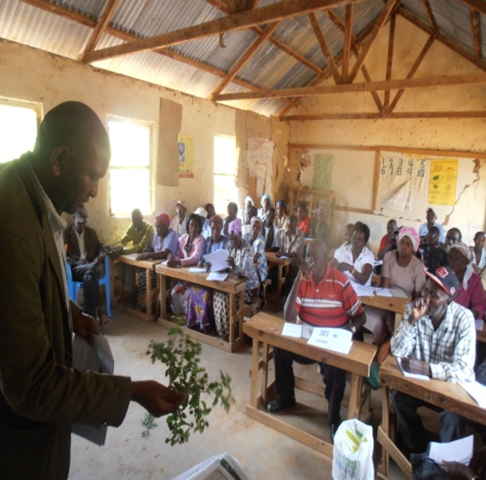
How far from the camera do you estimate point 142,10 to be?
14.2ft

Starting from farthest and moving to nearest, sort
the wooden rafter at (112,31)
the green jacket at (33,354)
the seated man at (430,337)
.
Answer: the wooden rafter at (112,31) < the seated man at (430,337) < the green jacket at (33,354)

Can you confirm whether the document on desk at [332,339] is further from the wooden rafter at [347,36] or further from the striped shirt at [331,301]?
the wooden rafter at [347,36]

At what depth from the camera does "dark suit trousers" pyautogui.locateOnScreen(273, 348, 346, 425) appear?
2.47 m

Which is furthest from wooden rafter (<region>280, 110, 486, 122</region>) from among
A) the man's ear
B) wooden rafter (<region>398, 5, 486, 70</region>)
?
the man's ear

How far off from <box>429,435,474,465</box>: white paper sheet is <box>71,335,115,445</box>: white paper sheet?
1531mm

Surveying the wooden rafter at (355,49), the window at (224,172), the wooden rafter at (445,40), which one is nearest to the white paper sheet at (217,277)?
the window at (224,172)

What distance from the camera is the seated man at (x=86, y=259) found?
4129 millimetres

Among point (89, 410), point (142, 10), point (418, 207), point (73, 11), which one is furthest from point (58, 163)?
point (418, 207)

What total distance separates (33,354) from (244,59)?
626cm

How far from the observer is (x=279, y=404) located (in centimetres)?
275

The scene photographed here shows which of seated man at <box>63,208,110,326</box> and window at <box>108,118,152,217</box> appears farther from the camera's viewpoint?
window at <box>108,118,152,217</box>

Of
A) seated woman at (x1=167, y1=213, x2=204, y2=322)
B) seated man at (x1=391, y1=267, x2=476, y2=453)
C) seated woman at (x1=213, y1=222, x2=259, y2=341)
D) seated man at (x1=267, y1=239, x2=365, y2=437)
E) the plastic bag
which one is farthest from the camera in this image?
seated woman at (x1=167, y1=213, x2=204, y2=322)

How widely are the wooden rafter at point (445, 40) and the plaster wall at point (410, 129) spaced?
155mm

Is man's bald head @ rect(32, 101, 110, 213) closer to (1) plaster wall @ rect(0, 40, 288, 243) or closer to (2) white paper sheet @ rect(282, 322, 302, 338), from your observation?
(2) white paper sheet @ rect(282, 322, 302, 338)
